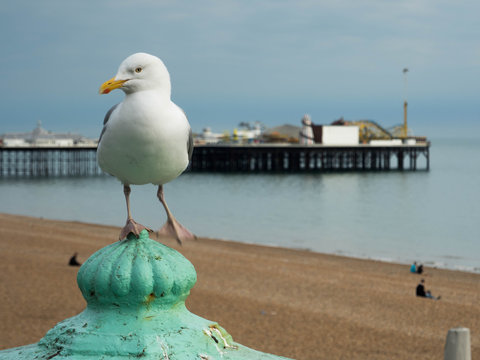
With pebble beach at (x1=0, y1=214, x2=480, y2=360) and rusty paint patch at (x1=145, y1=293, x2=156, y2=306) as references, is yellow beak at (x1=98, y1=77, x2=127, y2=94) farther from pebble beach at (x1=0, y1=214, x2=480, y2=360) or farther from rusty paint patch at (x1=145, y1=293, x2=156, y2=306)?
pebble beach at (x1=0, y1=214, x2=480, y2=360)

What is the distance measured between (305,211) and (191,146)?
39115 mm

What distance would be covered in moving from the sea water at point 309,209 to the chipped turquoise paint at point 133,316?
68.7 ft

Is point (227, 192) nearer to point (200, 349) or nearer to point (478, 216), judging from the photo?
point (478, 216)

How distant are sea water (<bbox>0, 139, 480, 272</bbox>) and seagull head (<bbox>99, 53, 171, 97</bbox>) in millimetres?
20834

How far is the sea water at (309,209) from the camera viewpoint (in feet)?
88.1

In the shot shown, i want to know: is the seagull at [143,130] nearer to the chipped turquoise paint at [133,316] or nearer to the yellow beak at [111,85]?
the yellow beak at [111,85]

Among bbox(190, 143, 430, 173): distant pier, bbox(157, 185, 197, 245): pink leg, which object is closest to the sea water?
bbox(190, 143, 430, 173): distant pier

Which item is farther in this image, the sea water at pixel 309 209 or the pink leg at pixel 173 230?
the sea water at pixel 309 209

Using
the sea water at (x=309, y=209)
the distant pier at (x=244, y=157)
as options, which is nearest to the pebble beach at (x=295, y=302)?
the sea water at (x=309, y=209)

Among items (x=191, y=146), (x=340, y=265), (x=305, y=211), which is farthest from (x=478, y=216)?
(x=191, y=146)

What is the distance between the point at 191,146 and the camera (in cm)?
178

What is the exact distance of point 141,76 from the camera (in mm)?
1616

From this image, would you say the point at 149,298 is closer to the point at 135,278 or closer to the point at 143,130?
the point at 135,278

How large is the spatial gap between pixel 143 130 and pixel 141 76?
170 millimetres
